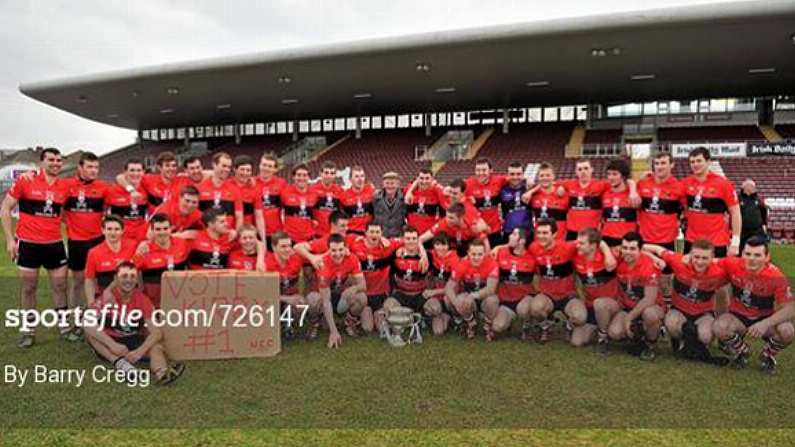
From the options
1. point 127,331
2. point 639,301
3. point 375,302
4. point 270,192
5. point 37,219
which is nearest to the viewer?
point 127,331

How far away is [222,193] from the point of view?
18.2 ft

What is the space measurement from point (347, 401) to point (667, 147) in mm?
19012

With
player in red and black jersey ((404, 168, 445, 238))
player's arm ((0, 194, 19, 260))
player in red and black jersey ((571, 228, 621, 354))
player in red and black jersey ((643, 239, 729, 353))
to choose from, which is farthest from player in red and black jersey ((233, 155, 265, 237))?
player in red and black jersey ((643, 239, 729, 353))

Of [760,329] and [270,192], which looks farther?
[270,192]

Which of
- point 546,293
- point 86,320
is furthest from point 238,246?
point 546,293

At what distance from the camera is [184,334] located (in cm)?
436

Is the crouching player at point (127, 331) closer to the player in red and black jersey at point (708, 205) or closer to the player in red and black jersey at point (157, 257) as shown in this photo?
the player in red and black jersey at point (157, 257)

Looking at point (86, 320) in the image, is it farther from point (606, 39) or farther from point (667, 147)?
point (667, 147)

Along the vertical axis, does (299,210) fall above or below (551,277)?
above

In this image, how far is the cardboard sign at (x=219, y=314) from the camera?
14.3 feet

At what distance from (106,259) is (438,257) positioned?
2.93 meters

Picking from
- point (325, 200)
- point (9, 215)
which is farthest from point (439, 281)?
point (9, 215)

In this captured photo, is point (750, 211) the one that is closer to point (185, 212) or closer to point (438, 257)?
point (438, 257)

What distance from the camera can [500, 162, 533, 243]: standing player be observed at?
19.7 feet
